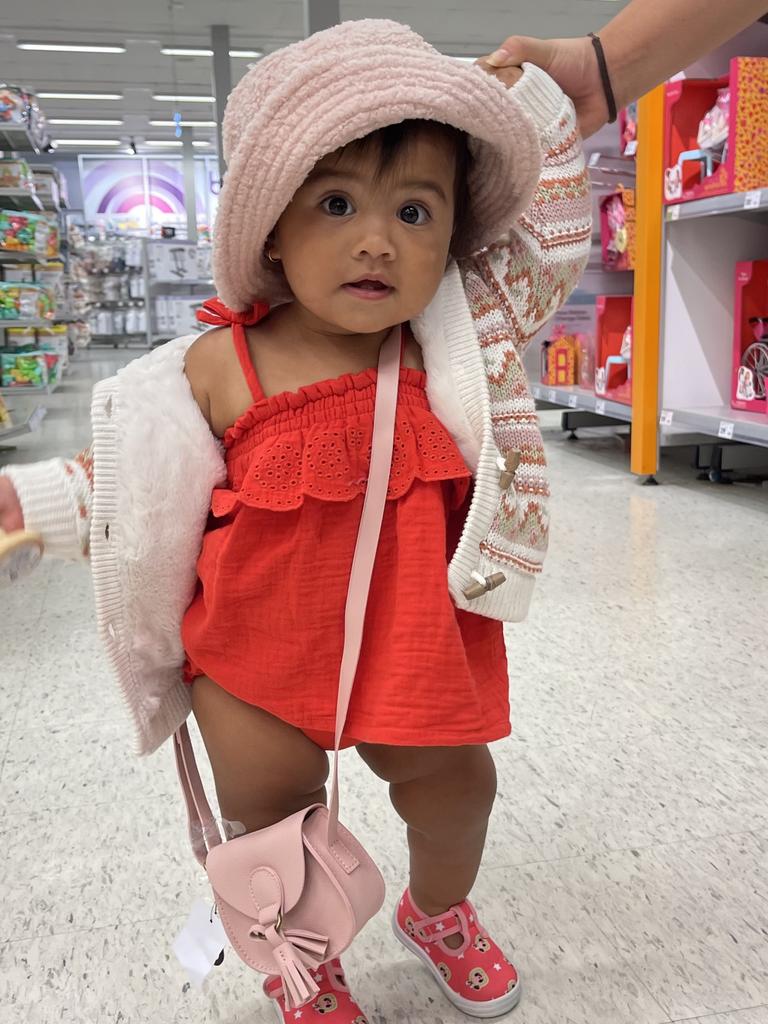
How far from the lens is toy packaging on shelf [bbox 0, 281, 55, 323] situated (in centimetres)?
474

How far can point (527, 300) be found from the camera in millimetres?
781

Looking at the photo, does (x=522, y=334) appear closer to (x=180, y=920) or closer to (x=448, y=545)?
(x=448, y=545)

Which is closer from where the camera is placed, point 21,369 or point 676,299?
point 676,299

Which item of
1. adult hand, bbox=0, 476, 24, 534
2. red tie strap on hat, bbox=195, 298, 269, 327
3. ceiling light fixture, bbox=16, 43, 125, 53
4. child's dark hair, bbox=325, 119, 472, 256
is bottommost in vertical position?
adult hand, bbox=0, 476, 24, 534

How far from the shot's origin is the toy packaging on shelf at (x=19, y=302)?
15.6ft

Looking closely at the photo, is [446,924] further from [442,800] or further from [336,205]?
[336,205]

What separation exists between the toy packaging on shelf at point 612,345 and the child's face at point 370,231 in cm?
294

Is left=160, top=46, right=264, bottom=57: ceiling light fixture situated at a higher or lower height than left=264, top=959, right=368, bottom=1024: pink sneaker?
higher

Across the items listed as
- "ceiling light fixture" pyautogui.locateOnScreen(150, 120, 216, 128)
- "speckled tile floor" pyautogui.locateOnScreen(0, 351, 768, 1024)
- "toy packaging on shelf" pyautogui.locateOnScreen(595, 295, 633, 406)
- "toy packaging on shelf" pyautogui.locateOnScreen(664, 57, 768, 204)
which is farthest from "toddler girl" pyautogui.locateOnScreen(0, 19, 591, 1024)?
"ceiling light fixture" pyautogui.locateOnScreen(150, 120, 216, 128)

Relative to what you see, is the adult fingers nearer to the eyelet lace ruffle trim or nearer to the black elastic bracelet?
the black elastic bracelet

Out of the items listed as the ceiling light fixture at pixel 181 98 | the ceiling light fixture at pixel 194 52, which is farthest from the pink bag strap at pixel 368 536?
the ceiling light fixture at pixel 181 98

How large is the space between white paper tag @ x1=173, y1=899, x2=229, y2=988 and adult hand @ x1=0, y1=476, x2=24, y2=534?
15.0 inches

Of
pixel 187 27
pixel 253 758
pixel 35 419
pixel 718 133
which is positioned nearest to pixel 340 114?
pixel 253 758

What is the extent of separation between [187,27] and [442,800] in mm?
10351
